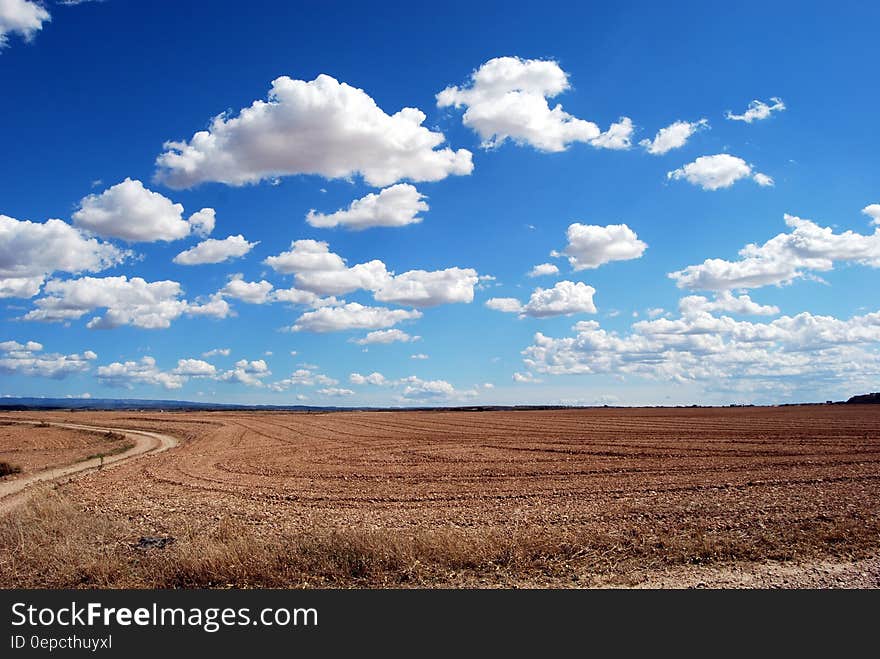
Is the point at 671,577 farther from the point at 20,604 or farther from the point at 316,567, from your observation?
the point at 20,604

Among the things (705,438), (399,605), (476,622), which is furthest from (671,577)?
(705,438)

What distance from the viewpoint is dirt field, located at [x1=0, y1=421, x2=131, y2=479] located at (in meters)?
36.2

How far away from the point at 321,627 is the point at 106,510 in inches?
539

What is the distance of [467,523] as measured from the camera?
15.7 meters

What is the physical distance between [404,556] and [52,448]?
45.6 meters

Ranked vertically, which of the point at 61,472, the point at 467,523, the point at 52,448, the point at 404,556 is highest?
the point at 404,556

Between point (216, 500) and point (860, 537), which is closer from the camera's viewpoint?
point (860, 537)

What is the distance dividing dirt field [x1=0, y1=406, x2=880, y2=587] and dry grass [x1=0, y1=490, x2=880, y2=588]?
4cm

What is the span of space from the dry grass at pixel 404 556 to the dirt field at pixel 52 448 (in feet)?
73.2

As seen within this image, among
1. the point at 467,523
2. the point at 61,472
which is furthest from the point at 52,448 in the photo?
the point at 467,523

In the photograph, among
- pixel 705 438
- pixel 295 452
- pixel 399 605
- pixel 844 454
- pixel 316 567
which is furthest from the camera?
pixel 705 438

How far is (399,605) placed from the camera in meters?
8.94

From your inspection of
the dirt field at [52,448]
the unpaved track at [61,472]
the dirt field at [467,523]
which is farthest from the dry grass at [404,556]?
the dirt field at [52,448]

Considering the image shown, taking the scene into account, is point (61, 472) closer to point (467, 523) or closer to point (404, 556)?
point (467, 523)
